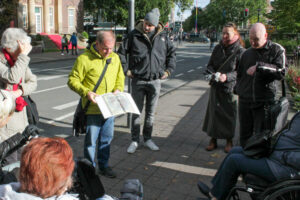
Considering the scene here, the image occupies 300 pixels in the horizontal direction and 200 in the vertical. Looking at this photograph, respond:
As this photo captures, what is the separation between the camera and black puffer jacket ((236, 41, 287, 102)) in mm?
4102

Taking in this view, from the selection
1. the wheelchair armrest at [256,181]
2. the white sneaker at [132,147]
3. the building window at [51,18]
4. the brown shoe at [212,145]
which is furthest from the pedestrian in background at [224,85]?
the building window at [51,18]

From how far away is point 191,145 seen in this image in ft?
18.3

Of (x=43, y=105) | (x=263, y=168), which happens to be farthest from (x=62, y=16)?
(x=263, y=168)

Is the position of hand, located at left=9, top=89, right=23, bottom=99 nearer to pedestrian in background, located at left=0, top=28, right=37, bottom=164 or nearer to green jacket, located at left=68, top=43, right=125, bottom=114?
pedestrian in background, located at left=0, top=28, right=37, bottom=164

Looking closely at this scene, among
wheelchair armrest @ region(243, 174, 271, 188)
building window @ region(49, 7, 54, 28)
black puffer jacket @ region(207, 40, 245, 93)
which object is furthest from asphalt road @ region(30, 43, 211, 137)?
building window @ region(49, 7, 54, 28)

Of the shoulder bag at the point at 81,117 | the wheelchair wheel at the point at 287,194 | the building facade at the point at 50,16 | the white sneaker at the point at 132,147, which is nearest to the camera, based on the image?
the wheelchair wheel at the point at 287,194

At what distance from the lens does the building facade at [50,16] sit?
115 ft

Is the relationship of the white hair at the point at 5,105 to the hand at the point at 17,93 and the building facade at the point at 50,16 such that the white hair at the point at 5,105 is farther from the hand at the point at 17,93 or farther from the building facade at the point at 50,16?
the building facade at the point at 50,16

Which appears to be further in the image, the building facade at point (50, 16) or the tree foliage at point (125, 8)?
the tree foliage at point (125, 8)

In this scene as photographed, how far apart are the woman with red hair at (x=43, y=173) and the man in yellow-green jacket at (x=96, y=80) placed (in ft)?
6.03

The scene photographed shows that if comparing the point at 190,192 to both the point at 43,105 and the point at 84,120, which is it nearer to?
the point at 84,120

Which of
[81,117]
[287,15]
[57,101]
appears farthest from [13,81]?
[287,15]

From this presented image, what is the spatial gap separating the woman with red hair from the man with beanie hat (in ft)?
10.0

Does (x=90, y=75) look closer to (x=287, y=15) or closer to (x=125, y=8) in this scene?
(x=287, y=15)
